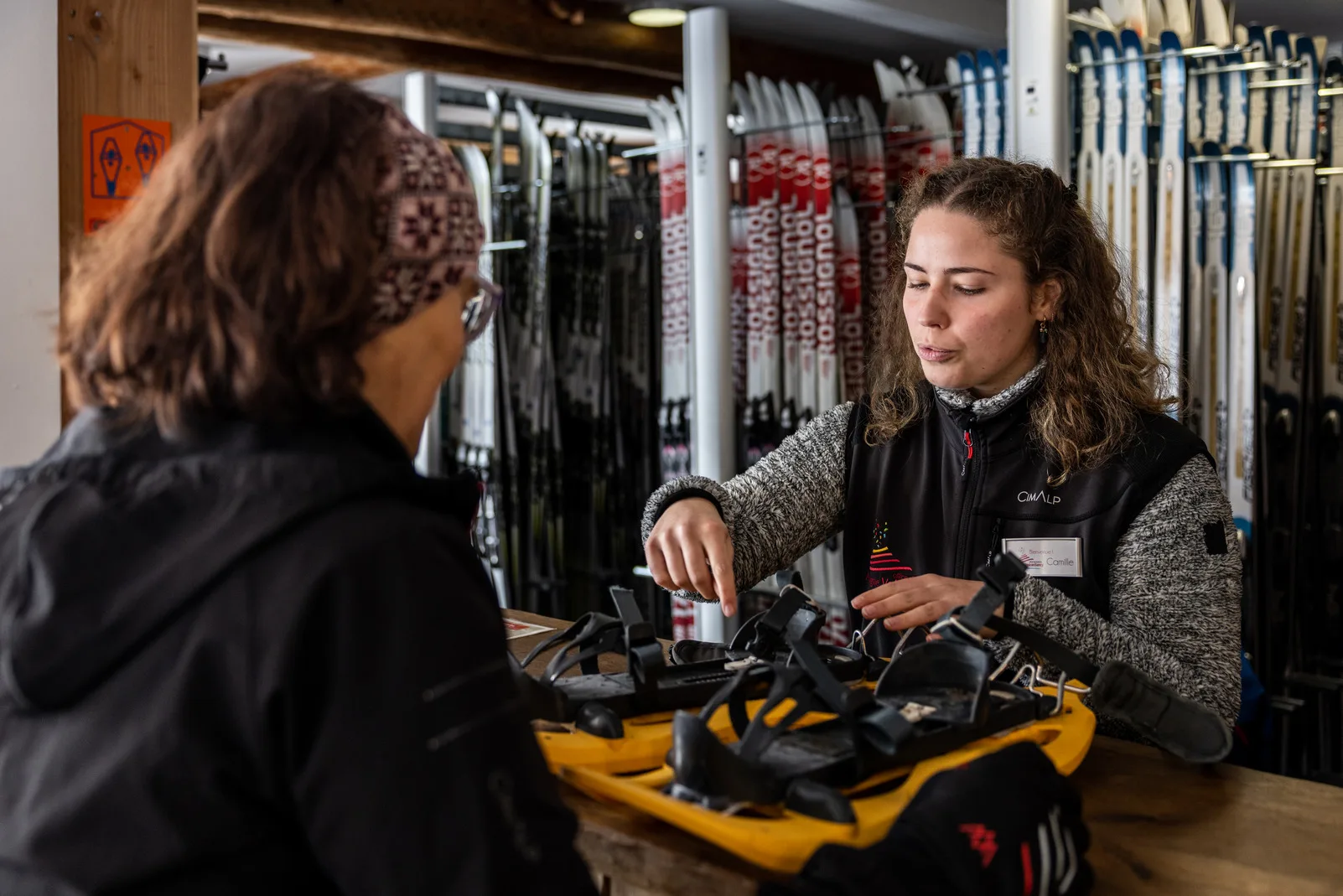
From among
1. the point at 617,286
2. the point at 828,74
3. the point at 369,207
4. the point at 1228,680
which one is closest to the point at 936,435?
the point at 1228,680

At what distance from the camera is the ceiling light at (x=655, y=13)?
166 inches

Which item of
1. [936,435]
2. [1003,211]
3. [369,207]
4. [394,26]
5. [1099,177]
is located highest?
[394,26]

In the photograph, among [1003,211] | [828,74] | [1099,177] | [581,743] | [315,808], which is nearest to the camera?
[315,808]

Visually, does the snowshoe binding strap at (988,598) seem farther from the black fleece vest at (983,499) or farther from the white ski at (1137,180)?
the white ski at (1137,180)

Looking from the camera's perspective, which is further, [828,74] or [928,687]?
[828,74]

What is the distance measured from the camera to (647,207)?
4.66 m

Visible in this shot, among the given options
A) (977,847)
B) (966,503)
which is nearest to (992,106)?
(966,503)

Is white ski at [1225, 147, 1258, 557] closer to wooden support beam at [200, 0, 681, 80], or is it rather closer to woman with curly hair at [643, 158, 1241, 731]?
woman with curly hair at [643, 158, 1241, 731]

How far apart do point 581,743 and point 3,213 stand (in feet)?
6.61

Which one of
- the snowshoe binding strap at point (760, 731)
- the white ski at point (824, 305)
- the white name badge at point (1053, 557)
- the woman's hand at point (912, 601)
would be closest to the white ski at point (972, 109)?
the white ski at point (824, 305)

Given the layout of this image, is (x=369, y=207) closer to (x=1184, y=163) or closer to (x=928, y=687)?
(x=928, y=687)

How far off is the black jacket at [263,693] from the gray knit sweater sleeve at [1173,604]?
1.07 m

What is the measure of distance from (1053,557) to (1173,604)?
0.20 metres

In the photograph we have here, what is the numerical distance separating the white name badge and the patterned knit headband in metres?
1.26
